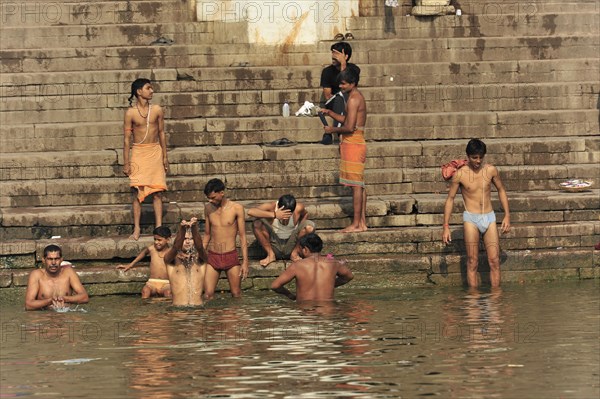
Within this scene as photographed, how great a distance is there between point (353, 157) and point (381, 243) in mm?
881

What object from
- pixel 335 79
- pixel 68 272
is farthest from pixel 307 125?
pixel 68 272

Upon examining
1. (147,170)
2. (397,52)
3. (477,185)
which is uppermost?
(397,52)

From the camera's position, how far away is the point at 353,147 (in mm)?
14398

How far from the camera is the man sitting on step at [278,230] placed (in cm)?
1384

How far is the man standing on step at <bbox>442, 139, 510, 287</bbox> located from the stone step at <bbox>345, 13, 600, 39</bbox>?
4.59 m

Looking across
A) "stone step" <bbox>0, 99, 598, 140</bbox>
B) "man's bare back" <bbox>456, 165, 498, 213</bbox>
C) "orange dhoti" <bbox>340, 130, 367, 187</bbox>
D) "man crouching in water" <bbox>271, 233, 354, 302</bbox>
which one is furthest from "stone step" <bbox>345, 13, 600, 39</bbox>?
"man crouching in water" <bbox>271, 233, 354, 302</bbox>

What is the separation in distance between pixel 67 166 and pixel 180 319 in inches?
147

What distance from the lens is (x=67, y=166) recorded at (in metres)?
15.6

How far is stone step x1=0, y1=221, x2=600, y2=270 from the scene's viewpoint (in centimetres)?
1398

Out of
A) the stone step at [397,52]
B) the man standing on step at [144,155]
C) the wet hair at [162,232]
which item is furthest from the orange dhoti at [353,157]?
the stone step at [397,52]

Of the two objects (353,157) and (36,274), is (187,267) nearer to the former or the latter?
(36,274)

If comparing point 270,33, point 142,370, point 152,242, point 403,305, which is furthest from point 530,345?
point 270,33

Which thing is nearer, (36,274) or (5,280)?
(36,274)

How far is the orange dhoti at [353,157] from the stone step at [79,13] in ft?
14.7
